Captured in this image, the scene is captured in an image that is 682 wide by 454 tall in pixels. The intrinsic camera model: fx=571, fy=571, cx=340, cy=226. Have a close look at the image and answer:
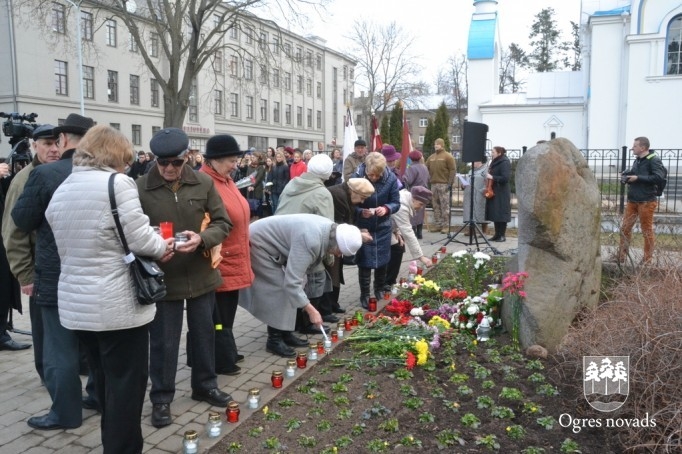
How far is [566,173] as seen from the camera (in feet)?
16.5

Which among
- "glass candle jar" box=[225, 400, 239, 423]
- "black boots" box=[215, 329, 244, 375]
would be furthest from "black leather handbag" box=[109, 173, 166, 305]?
"black boots" box=[215, 329, 244, 375]

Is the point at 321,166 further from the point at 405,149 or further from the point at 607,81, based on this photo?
the point at 607,81

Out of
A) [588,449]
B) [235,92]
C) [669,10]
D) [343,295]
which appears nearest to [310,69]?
[235,92]

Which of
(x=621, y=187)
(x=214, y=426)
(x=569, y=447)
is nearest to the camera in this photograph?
(x=569, y=447)

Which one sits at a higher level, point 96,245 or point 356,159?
point 356,159

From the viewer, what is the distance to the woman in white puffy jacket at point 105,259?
287 centimetres

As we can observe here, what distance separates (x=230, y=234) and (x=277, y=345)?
137cm

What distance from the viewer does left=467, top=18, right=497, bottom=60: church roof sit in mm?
26984

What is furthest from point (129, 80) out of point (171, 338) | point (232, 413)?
point (232, 413)

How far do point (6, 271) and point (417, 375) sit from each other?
4013 millimetres

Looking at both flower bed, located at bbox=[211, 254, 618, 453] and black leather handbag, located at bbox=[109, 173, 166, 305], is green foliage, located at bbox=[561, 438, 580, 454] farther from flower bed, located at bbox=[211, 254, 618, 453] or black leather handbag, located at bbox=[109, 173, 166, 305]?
black leather handbag, located at bbox=[109, 173, 166, 305]

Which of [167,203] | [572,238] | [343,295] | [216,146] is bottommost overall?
[343,295]

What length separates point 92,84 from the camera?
119 feet

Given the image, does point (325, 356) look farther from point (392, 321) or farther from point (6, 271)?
point (6, 271)
